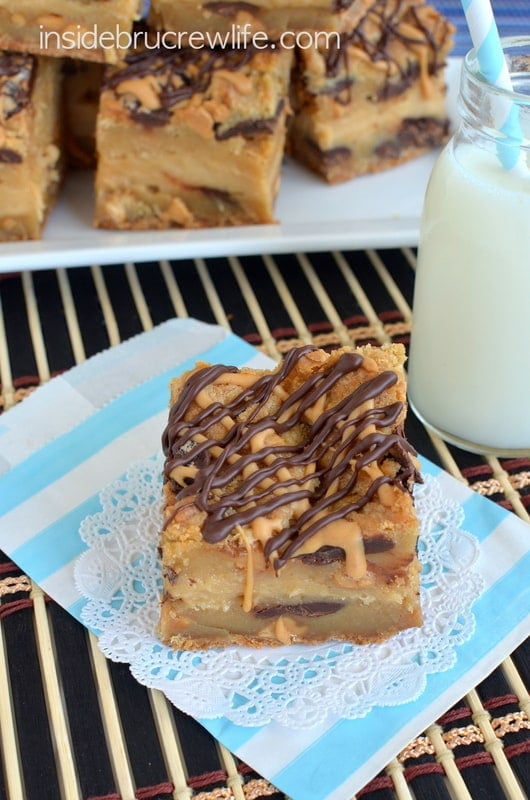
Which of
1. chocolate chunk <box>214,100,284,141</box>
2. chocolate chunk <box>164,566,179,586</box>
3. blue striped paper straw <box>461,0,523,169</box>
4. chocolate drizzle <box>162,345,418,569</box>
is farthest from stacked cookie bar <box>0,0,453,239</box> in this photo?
chocolate chunk <box>164,566,179,586</box>

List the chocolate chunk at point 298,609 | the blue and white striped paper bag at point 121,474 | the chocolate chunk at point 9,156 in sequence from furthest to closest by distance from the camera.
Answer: the chocolate chunk at point 9,156 < the chocolate chunk at point 298,609 < the blue and white striped paper bag at point 121,474

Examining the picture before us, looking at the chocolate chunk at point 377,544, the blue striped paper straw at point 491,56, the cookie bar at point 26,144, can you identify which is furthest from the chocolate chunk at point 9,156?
the chocolate chunk at point 377,544

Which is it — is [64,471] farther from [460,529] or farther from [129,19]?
[129,19]

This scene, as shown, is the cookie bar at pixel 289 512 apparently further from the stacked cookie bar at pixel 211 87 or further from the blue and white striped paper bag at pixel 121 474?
the stacked cookie bar at pixel 211 87

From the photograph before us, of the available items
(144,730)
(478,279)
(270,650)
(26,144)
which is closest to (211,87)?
(26,144)

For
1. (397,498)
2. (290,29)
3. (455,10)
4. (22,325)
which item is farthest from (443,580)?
(455,10)
